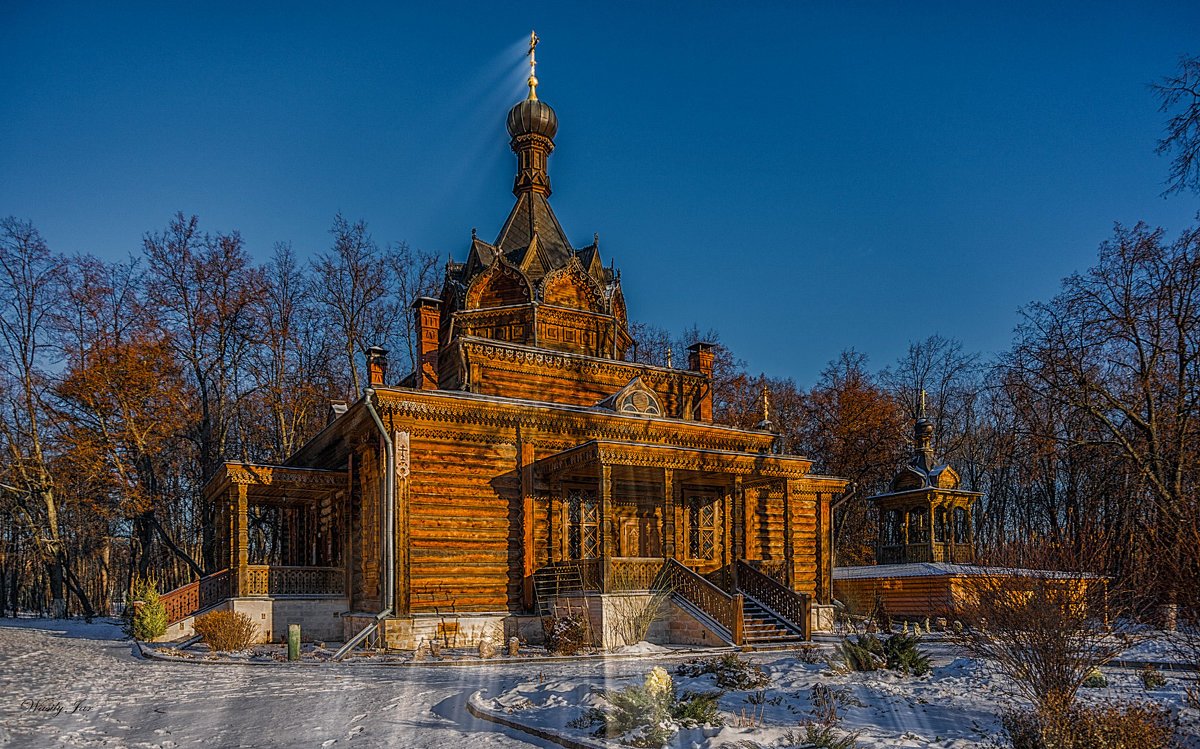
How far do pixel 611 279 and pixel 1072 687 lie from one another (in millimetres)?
20307

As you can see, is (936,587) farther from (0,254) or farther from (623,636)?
(0,254)

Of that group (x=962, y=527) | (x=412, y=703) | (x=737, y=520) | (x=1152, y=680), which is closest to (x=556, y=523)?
(x=737, y=520)

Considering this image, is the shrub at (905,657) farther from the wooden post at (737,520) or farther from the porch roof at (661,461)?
the wooden post at (737,520)

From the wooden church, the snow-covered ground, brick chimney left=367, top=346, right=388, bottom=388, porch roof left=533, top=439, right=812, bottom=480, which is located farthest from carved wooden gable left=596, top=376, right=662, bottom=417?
the snow-covered ground

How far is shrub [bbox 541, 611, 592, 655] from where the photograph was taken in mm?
16625

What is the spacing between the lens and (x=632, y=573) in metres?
18.9

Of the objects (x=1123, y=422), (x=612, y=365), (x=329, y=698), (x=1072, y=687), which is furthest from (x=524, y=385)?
(x=1123, y=422)

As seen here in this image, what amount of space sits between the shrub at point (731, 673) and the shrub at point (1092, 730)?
3546 mm

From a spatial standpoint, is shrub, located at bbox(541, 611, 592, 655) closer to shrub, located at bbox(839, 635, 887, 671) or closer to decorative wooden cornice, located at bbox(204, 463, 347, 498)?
shrub, located at bbox(839, 635, 887, 671)

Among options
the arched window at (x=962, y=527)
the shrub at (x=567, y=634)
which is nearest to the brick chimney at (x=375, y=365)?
the shrub at (x=567, y=634)

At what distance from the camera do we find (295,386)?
34406 mm

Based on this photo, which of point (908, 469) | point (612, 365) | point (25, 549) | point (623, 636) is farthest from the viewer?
point (25, 549)

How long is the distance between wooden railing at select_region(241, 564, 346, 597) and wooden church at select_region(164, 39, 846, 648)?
49 millimetres

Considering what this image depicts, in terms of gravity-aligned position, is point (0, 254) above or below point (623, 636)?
above
